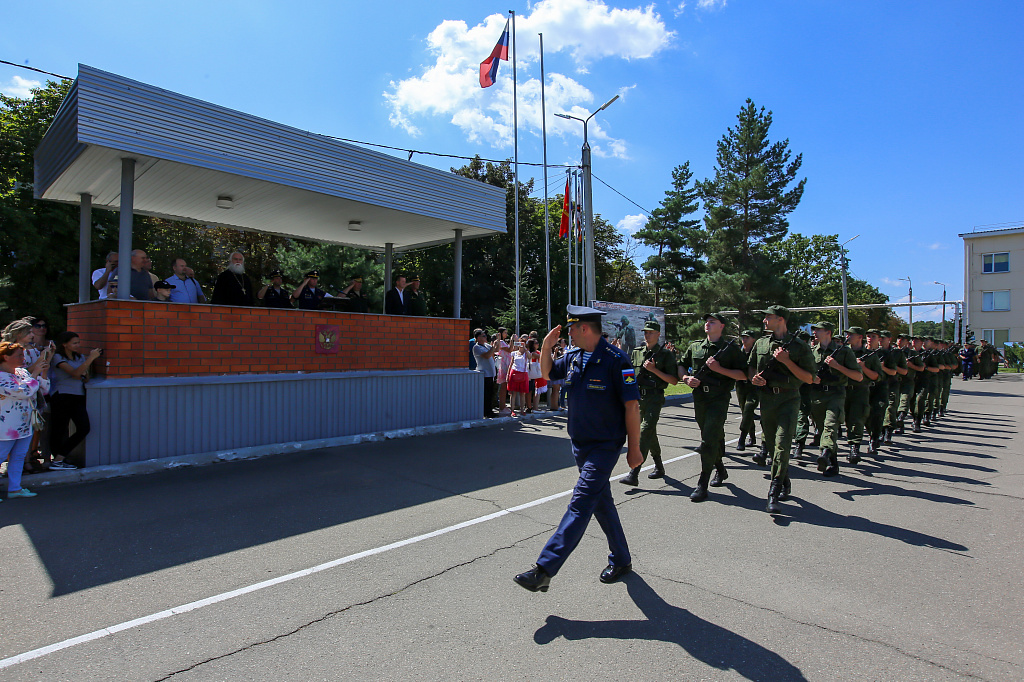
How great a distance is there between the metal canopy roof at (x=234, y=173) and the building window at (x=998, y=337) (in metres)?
51.5

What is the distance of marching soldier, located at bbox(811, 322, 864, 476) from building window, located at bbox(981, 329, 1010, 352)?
51.1m

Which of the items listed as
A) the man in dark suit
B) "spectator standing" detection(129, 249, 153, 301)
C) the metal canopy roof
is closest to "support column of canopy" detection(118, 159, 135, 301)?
the metal canopy roof

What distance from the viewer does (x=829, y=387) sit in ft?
26.0

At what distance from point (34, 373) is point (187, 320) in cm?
193

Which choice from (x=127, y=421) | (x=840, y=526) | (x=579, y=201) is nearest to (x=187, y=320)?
(x=127, y=421)

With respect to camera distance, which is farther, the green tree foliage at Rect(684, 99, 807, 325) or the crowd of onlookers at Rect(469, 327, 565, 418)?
the green tree foliage at Rect(684, 99, 807, 325)

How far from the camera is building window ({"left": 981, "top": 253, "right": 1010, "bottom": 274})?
47156mm

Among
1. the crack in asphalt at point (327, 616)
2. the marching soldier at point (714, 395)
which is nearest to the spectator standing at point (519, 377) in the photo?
the marching soldier at point (714, 395)

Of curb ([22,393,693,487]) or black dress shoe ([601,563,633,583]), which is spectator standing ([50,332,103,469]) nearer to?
curb ([22,393,693,487])

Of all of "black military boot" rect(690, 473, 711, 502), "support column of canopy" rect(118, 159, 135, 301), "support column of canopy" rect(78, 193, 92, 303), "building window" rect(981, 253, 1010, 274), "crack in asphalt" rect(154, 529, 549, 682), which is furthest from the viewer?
"building window" rect(981, 253, 1010, 274)

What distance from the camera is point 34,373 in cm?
645

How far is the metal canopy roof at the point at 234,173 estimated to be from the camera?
24.0 feet

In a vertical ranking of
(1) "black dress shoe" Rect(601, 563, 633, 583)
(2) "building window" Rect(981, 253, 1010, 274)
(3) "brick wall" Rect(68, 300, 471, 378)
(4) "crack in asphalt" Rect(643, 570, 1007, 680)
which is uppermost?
(2) "building window" Rect(981, 253, 1010, 274)

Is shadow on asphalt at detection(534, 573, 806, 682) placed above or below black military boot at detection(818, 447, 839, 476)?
below
